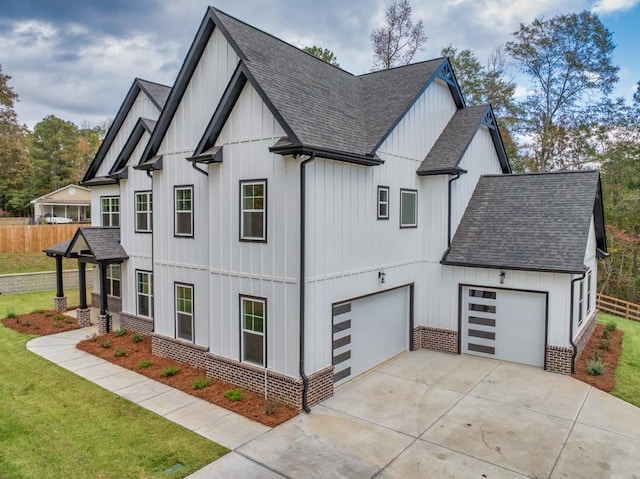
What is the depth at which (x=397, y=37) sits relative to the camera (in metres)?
28.3

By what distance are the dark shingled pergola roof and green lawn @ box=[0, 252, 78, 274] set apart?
75.7 feet

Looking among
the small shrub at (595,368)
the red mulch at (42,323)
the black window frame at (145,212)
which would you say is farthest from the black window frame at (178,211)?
the small shrub at (595,368)

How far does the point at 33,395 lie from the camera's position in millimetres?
9727

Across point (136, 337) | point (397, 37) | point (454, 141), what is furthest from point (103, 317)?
point (397, 37)

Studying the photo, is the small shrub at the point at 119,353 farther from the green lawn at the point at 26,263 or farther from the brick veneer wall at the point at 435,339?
the green lawn at the point at 26,263

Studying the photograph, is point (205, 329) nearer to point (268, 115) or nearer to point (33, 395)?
point (33, 395)

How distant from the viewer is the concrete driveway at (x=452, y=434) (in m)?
6.96

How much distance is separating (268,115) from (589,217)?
373 inches

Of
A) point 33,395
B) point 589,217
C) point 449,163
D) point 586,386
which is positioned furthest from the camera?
point 449,163

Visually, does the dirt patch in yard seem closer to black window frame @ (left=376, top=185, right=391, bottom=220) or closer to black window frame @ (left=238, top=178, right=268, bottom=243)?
black window frame @ (left=238, top=178, right=268, bottom=243)

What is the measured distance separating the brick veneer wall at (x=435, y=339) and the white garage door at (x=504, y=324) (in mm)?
365

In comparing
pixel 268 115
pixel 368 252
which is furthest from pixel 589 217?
pixel 268 115

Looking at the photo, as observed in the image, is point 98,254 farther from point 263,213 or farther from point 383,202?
point 383,202

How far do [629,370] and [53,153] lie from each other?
218ft
